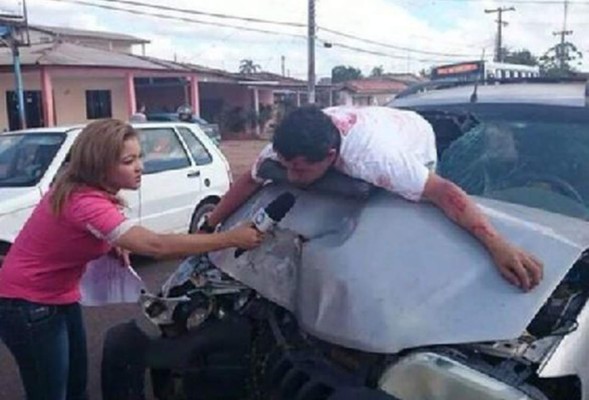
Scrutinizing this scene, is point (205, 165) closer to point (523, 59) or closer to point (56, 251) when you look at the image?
point (56, 251)

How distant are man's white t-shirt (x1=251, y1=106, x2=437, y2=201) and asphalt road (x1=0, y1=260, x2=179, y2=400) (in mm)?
1860

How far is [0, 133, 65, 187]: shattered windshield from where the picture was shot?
709cm

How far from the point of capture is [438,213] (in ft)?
8.70

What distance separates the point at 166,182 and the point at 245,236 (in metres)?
5.96

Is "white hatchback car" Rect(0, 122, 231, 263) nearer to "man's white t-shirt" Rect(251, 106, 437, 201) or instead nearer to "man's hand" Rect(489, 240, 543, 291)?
"man's white t-shirt" Rect(251, 106, 437, 201)

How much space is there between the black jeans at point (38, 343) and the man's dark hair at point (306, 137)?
3.80 feet

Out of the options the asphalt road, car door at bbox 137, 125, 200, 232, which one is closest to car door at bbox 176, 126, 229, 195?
car door at bbox 137, 125, 200, 232

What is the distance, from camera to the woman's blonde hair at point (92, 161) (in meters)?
2.84

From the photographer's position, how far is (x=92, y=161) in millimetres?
2842

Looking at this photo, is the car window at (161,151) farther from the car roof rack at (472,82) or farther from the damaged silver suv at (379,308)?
the damaged silver suv at (379,308)

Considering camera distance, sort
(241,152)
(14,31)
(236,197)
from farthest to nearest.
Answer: (241,152) → (14,31) → (236,197)

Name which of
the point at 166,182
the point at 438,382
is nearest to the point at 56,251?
the point at 438,382

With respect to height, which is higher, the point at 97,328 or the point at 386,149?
the point at 386,149

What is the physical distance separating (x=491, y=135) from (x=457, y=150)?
0.64 feet
